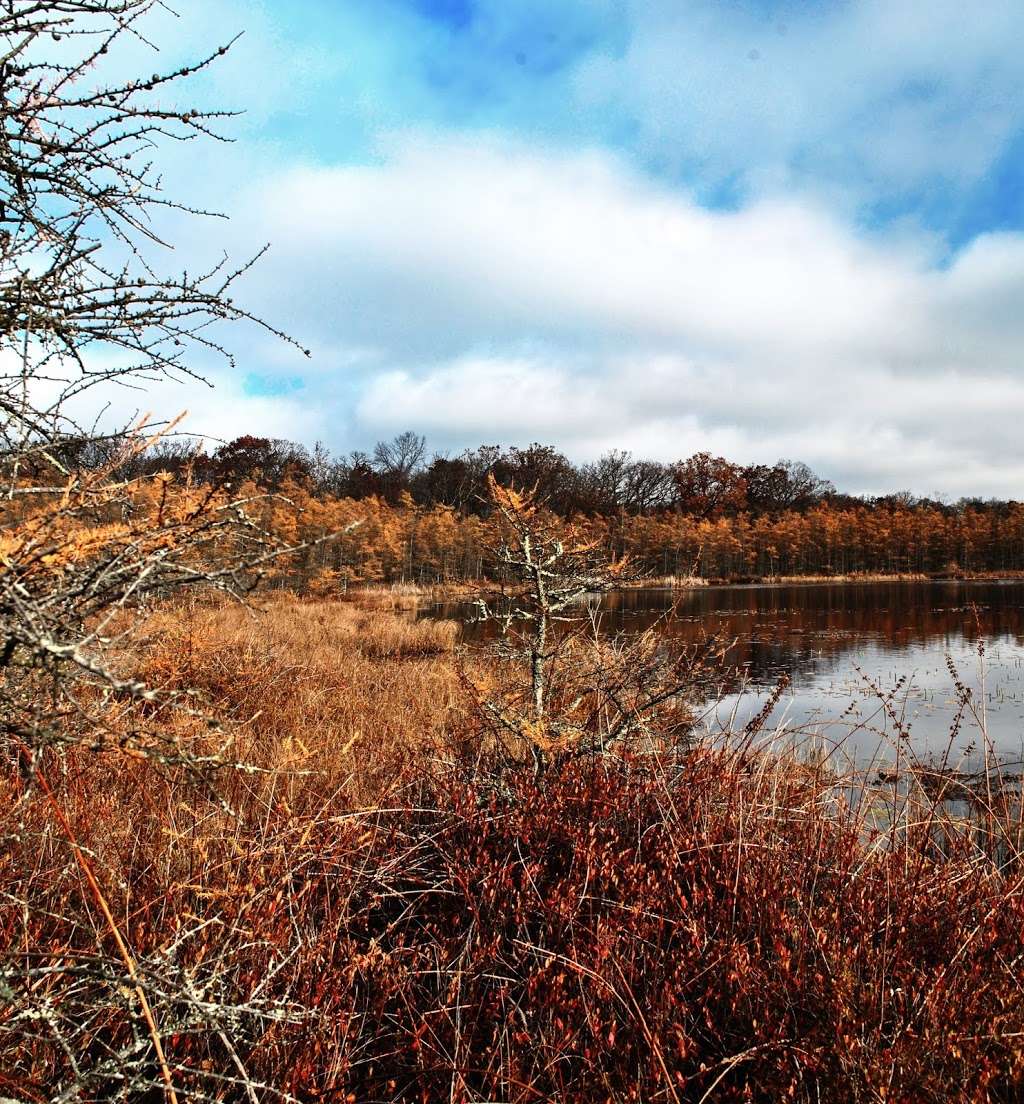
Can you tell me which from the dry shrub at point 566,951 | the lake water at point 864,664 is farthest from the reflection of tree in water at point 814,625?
the dry shrub at point 566,951

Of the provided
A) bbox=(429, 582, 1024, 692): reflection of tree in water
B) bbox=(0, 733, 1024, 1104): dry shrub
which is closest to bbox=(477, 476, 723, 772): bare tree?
bbox=(0, 733, 1024, 1104): dry shrub

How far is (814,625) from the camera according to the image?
25750mm

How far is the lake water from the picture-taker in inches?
355

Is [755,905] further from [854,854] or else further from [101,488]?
[101,488]

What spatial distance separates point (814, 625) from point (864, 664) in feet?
29.9

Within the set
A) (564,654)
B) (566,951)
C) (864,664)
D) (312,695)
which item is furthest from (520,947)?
(864,664)

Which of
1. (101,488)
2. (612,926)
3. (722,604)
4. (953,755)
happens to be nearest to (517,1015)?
(612,926)

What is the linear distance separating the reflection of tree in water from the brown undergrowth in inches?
308

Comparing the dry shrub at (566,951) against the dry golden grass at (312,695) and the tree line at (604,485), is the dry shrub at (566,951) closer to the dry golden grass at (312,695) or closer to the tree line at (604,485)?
the dry golden grass at (312,695)

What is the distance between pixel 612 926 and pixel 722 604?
35.1 metres

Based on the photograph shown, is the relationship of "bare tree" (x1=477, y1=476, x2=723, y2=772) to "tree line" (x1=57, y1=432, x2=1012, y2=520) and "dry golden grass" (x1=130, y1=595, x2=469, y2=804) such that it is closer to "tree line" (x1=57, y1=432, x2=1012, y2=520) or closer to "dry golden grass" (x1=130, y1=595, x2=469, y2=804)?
"dry golden grass" (x1=130, y1=595, x2=469, y2=804)

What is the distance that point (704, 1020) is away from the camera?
→ 7.57 ft

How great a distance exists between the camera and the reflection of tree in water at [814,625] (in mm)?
17375

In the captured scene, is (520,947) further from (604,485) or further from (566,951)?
(604,485)
